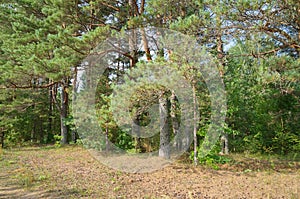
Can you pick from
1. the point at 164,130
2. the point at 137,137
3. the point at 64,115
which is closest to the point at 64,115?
the point at 64,115

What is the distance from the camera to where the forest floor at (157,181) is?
3.43 meters

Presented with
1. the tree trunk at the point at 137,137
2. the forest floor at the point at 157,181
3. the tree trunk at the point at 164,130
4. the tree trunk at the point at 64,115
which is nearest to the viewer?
the forest floor at the point at 157,181

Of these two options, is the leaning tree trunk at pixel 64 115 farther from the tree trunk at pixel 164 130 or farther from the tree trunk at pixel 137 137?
the tree trunk at pixel 164 130

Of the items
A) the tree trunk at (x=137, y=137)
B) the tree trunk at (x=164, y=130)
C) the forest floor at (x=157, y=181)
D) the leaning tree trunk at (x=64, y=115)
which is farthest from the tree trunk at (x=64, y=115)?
the tree trunk at (x=164, y=130)

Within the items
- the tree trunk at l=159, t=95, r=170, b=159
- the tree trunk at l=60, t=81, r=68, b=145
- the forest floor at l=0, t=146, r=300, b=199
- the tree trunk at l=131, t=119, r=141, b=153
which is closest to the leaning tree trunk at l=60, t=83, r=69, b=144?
the tree trunk at l=60, t=81, r=68, b=145

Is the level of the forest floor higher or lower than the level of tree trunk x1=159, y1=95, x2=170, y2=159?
lower

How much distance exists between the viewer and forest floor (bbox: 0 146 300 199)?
3.43 m

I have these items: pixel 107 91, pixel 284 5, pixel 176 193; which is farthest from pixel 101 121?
pixel 284 5

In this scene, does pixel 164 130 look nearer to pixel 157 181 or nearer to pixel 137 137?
pixel 137 137

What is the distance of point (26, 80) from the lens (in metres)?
7.78

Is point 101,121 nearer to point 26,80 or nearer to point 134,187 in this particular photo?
point 134,187

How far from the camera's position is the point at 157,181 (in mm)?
4164

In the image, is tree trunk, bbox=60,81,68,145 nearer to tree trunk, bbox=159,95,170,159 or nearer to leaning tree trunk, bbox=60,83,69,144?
leaning tree trunk, bbox=60,83,69,144

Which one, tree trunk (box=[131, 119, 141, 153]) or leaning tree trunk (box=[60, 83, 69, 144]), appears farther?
leaning tree trunk (box=[60, 83, 69, 144])
